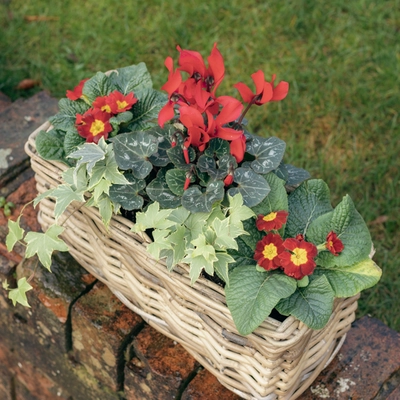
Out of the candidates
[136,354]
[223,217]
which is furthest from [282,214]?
[136,354]

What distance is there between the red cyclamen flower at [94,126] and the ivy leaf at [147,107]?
0.30 ft

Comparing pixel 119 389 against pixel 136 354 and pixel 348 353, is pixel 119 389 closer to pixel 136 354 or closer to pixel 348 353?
pixel 136 354

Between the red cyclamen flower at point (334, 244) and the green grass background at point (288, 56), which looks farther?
the green grass background at point (288, 56)

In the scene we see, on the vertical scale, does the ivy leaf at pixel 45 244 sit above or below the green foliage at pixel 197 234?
below

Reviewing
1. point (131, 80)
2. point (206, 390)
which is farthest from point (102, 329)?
point (131, 80)

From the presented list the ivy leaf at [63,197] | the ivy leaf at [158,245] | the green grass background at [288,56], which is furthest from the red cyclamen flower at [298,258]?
the green grass background at [288,56]

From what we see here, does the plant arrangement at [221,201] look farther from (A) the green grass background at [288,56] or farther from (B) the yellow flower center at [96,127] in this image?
(A) the green grass background at [288,56]

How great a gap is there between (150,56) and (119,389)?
1605 millimetres

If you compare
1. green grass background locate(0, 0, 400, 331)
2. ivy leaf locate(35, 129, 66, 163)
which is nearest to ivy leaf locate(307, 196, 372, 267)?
ivy leaf locate(35, 129, 66, 163)

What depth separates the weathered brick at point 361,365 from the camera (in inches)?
57.7

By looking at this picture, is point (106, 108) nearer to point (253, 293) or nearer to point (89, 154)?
point (89, 154)

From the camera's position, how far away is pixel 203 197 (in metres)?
1.23

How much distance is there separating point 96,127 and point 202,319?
48 centimetres

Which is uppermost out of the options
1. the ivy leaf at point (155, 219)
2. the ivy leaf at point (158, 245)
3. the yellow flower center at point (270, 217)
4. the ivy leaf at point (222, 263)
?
the ivy leaf at point (155, 219)
